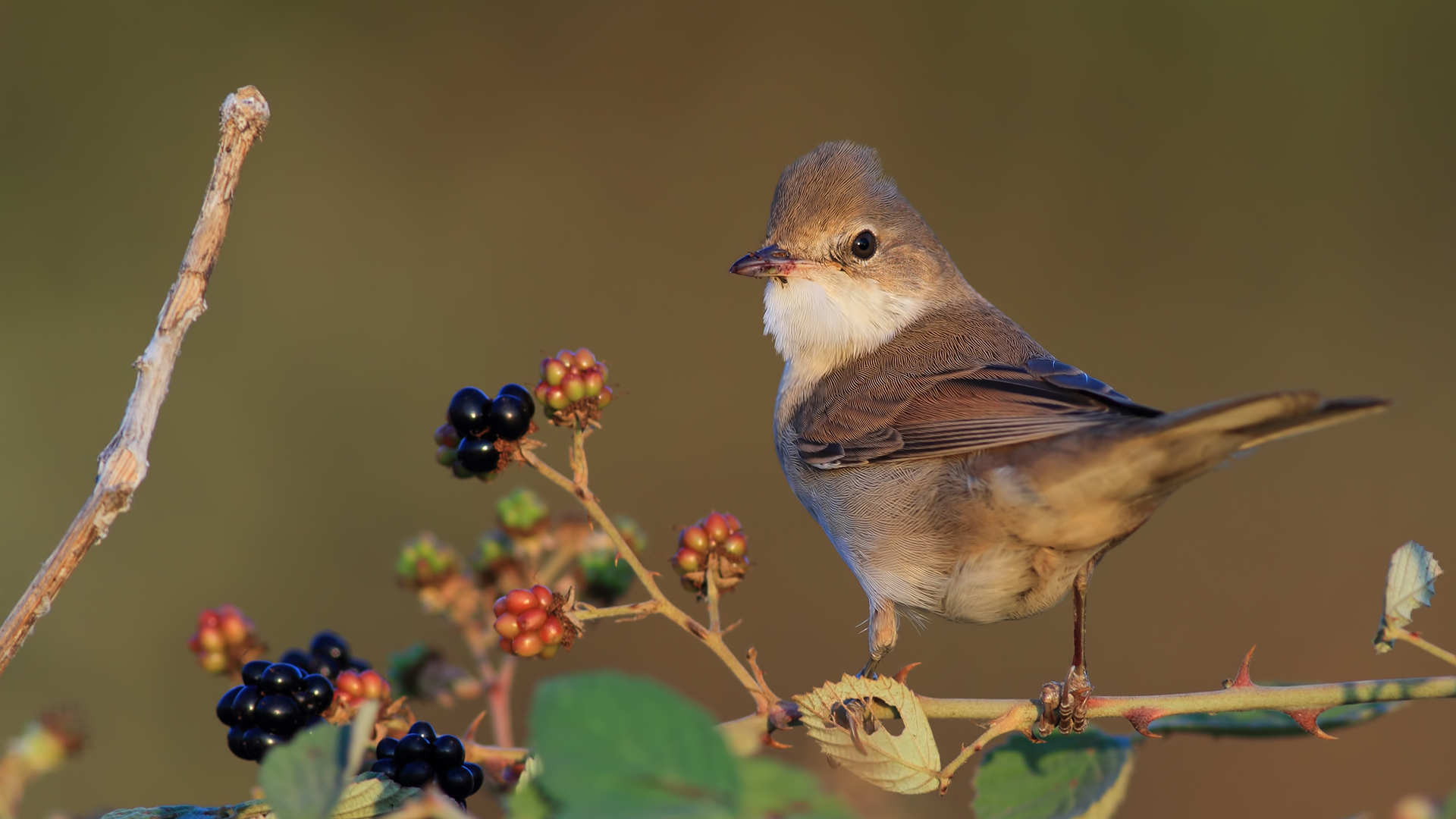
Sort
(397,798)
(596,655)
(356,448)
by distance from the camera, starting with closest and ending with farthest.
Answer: (397,798) < (596,655) < (356,448)

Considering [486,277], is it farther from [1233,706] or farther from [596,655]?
[1233,706]

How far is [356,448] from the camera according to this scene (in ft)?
22.1

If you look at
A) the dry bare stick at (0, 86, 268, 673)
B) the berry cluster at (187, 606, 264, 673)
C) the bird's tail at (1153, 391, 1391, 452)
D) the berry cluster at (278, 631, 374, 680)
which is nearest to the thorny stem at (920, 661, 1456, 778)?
the bird's tail at (1153, 391, 1391, 452)

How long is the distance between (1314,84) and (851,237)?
5339 millimetres

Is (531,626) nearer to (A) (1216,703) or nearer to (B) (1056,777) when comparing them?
(B) (1056,777)

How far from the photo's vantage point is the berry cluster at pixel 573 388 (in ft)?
7.17

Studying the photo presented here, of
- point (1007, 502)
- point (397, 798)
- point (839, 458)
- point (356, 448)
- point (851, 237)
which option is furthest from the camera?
point (356, 448)

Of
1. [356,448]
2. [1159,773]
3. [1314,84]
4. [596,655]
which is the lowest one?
[1159,773]

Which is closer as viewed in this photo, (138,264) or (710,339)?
(138,264)

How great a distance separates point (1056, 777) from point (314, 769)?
4.83 feet

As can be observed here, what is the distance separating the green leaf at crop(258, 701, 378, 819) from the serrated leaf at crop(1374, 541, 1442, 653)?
4.76ft

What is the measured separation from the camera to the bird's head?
3934 mm

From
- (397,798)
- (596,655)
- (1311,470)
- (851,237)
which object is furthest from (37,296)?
(1311,470)

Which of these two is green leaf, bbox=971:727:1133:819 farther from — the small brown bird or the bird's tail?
the bird's tail
